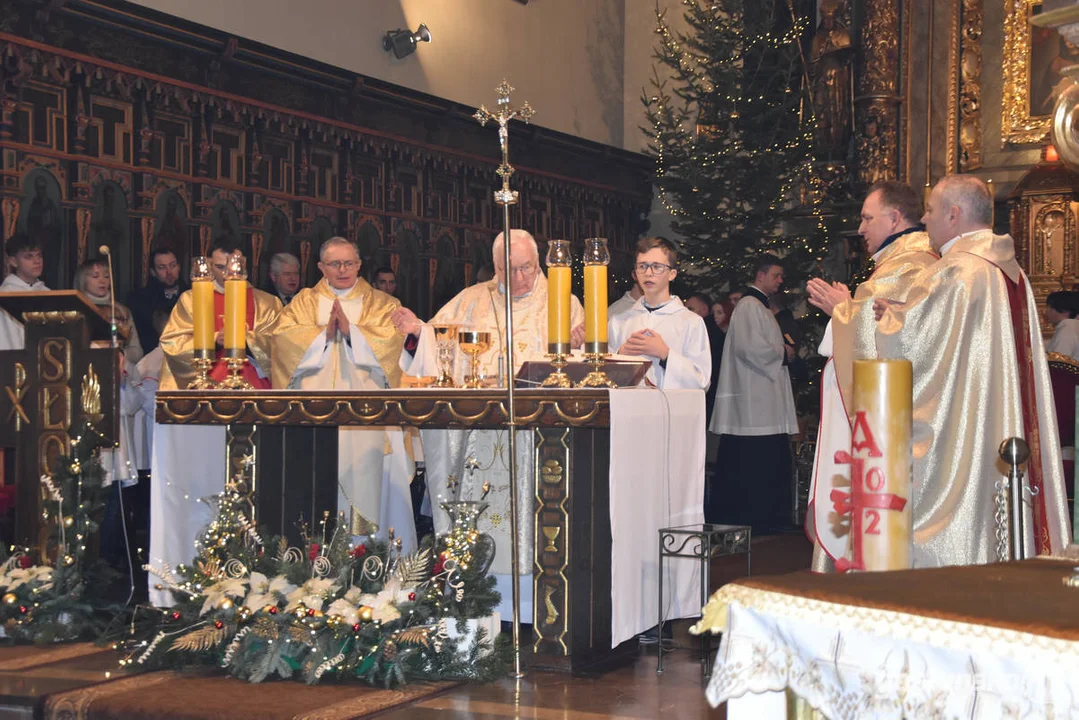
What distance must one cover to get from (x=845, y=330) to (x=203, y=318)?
8.56ft

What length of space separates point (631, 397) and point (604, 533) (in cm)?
52

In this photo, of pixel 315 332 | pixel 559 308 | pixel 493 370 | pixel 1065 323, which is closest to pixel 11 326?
pixel 315 332

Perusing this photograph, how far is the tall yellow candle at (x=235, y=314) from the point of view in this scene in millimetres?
5402

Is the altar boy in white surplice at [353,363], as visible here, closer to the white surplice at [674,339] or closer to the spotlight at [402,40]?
the white surplice at [674,339]

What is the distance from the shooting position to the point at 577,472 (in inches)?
190

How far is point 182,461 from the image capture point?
5.59 meters

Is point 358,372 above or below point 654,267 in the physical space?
below

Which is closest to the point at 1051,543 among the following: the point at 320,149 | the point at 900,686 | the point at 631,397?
the point at 631,397

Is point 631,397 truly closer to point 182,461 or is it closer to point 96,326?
point 182,461

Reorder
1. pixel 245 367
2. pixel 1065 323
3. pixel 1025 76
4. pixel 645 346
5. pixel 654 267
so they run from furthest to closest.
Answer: pixel 1025 76 → pixel 1065 323 → pixel 245 367 → pixel 654 267 → pixel 645 346

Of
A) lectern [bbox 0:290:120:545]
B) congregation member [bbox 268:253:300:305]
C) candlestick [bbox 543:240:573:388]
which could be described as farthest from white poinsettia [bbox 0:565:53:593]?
congregation member [bbox 268:253:300:305]

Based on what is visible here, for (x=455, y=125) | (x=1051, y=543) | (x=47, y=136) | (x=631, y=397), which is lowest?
(x=1051, y=543)

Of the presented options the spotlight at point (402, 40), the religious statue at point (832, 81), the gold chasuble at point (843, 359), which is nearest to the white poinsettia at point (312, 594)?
the gold chasuble at point (843, 359)

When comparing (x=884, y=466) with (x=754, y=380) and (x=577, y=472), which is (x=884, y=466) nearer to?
(x=577, y=472)
